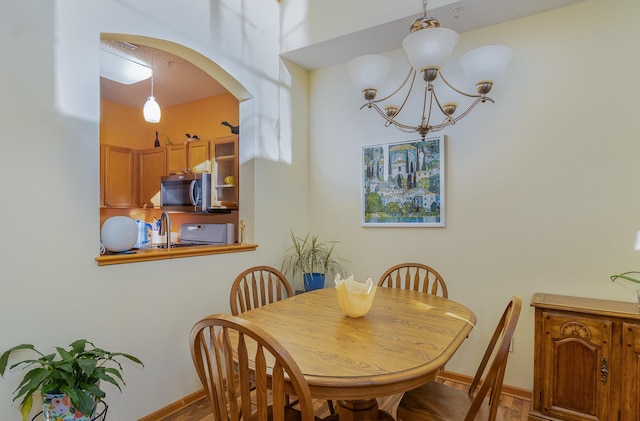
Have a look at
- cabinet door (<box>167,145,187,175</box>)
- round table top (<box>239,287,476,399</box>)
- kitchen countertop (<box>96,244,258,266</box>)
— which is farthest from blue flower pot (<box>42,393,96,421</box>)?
cabinet door (<box>167,145,187,175</box>)

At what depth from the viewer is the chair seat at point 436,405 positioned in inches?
55.7

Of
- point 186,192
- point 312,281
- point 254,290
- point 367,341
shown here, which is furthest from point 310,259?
point 367,341

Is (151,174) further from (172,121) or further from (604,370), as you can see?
(604,370)

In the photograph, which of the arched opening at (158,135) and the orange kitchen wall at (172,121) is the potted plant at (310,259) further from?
the orange kitchen wall at (172,121)

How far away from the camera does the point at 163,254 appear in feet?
7.02

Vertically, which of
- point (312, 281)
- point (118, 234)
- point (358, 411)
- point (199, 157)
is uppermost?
point (199, 157)

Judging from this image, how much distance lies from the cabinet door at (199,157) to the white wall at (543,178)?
6.41 ft

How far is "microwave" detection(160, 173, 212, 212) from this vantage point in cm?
342

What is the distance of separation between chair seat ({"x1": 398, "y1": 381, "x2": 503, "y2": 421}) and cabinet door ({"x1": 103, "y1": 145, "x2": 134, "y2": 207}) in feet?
12.9

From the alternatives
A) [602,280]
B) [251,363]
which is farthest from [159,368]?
[602,280]

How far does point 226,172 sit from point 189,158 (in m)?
0.65

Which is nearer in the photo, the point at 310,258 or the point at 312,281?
the point at 312,281

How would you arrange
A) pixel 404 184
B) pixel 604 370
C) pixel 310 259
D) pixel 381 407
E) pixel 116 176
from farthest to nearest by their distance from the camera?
pixel 116 176
pixel 310 259
pixel 404 184
pixel 381 407
pixel 604 370

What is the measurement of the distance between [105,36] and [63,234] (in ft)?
3.73
